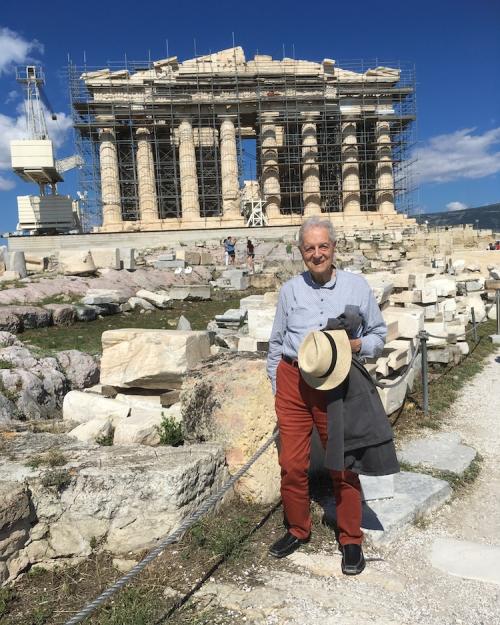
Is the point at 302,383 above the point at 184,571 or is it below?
above

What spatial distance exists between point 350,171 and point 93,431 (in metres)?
39.6

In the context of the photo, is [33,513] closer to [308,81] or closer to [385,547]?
[385,547]

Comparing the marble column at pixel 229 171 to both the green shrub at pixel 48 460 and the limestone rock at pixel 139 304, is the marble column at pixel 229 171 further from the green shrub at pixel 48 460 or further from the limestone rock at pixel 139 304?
the green shrub at pixel 48 460

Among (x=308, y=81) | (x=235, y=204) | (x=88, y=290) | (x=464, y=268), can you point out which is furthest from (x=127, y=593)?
(x=308, y=81)

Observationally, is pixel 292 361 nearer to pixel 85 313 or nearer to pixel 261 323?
pixel 261 323

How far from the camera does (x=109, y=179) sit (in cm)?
3791

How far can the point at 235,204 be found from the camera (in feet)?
128

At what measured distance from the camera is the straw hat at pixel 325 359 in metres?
2.84

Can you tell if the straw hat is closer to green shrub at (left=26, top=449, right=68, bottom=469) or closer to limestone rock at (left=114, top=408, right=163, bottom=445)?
green shrub at (left=26, top=449, right=68, bottom=469)

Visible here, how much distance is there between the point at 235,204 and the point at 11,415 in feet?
115

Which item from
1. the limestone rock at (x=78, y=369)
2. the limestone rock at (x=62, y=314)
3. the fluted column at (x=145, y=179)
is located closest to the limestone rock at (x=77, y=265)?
the limestone rock at (x=62, y=314)

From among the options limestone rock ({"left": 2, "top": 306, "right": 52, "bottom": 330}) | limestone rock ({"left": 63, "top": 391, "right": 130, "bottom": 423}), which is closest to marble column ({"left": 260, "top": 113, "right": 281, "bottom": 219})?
limestone rock ({"left": 2, "top": 306, "right": 52, "bottom": 330})

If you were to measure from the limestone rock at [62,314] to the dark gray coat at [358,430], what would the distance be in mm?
10239

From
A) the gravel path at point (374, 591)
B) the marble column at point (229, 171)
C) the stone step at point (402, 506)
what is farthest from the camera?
the marble column at point (229, 171)
